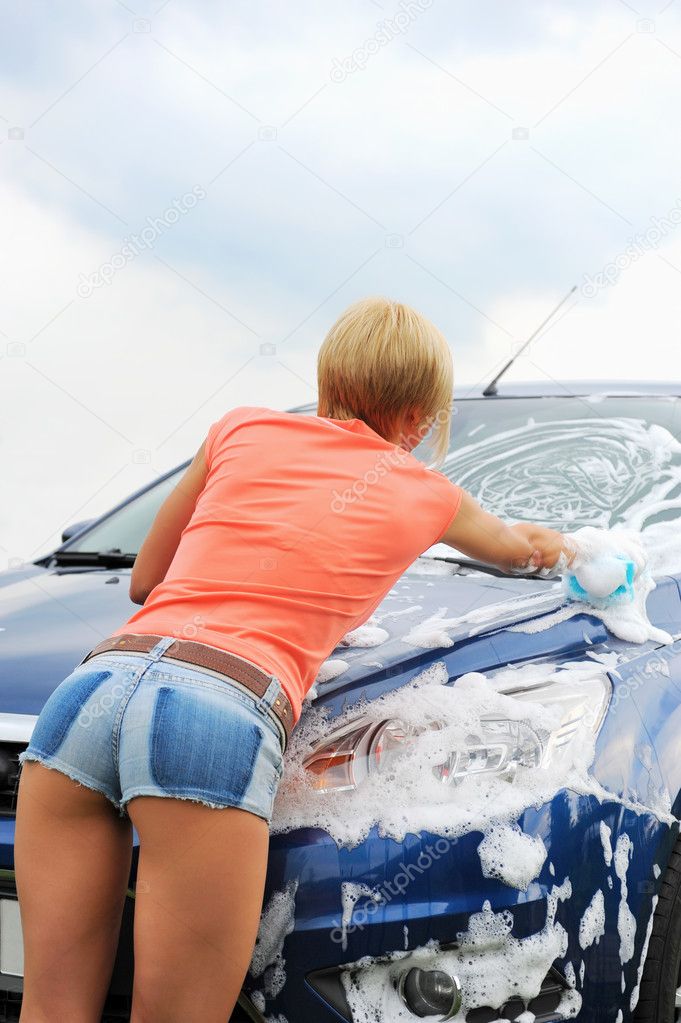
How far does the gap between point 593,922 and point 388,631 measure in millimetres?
670

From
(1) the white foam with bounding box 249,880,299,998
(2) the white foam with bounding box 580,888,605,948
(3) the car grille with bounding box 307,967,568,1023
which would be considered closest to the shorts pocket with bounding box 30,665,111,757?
(1) the white foam with bounding box 249,880,299,998

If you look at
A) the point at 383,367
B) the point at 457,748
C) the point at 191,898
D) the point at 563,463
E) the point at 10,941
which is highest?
the point at 563,463

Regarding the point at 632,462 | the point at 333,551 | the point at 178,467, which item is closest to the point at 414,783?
the point at 333,551

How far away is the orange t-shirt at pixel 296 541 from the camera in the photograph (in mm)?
1514

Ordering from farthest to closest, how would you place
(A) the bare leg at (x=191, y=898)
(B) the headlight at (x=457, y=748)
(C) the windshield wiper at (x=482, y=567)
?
(C) the windshield wiper at (x=482, y=567) → (B) the headlight at (x=457, y=748) → (A) the bare leg at (x=191, y=898)

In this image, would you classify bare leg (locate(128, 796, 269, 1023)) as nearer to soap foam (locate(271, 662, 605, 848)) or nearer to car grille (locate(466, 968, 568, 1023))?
soap foam (locate(271, 662, 605, 848))

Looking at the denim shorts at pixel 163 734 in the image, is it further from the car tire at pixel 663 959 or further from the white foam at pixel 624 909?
the car tire at pixel 663 959

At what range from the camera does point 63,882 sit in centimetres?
149

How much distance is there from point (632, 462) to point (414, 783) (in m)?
1.42

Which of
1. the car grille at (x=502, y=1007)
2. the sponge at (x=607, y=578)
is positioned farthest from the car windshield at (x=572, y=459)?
the car grille at (x=502, y=1007)

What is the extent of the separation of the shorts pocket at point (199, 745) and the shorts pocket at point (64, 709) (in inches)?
5.0

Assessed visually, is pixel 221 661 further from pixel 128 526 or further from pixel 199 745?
pixel 128 526

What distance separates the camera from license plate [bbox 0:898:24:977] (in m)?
1.79

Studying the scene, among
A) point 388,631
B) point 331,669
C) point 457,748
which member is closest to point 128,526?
point 388,631
